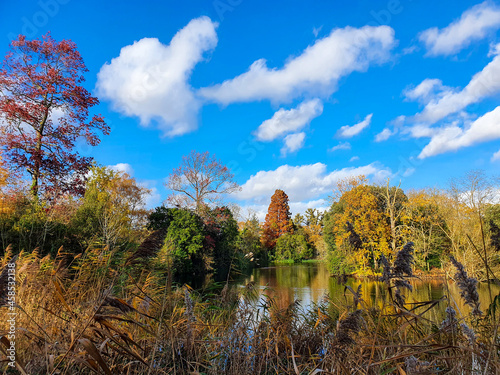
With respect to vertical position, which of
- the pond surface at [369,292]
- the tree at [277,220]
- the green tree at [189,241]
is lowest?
the pond surface at [369,292]

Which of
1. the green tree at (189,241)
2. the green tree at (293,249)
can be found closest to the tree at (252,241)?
the green tree at (293,249)

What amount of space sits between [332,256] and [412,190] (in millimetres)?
7936

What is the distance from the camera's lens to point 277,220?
5175 centimetres

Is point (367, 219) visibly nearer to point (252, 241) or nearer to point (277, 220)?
point (252, 241)

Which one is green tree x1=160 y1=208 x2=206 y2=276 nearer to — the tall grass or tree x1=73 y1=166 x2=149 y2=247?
tree x1=73 y1=166 x2=149 y2=247

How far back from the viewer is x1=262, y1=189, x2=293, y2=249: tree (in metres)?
47.7

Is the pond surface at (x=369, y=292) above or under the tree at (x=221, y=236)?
under

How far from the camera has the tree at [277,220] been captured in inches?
1879

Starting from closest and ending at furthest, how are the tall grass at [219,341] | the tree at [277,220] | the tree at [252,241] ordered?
1. the tall grass at [219,341]
2. the tree at [252,241]
3. the tree at [277,220]

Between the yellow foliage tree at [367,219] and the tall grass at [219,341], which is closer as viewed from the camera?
the tall grass at [219,341]

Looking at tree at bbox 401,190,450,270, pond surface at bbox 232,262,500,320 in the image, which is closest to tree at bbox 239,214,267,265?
pond surface at bbox 232,262,500,320

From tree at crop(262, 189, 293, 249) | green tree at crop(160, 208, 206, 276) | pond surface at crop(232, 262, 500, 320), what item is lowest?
pond surface at crop(232, 262, 500, 320)

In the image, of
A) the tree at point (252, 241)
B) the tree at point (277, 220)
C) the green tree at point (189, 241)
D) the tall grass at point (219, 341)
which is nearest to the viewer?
the tall grass at point (219, 341)

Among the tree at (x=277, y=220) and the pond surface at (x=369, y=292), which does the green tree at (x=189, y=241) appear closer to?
the pond surface at (x=369, y=292)
